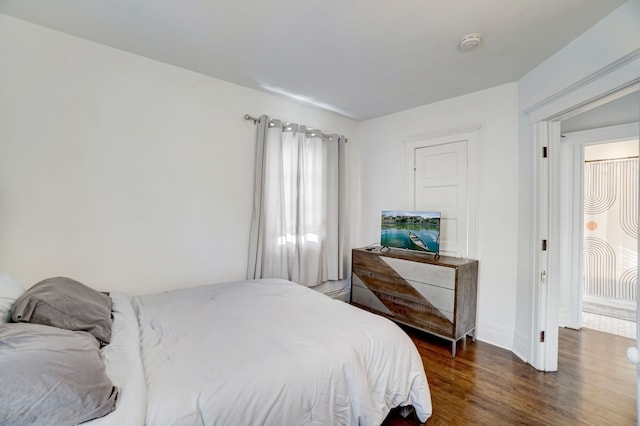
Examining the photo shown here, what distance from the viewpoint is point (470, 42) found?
206 cm

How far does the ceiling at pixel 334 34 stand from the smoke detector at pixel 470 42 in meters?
0.04

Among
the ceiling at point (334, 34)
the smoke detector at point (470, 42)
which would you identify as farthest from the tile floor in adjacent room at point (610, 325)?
the smoke detector at point (470, 42)

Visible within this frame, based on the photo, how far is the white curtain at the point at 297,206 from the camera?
3.07 metres

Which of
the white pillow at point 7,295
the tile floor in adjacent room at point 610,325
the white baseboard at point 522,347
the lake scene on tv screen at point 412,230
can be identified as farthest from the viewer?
the tile floor in adjacent room at point 610,325

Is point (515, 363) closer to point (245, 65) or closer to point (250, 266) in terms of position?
point (250, 266)

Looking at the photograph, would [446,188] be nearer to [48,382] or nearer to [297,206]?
[297,206]

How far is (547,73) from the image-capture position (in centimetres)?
231

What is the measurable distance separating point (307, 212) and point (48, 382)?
9.19 feet

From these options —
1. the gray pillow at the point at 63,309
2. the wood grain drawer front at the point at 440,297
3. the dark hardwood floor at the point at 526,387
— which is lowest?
the dark hardwood floor at the point at 526,387

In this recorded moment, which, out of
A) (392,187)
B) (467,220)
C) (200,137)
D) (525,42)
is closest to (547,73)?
(525,42)

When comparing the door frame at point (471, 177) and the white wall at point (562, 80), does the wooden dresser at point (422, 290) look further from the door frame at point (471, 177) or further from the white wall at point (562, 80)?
the white wall at point (562, 80)

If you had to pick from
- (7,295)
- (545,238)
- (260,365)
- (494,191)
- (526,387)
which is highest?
(494,191)

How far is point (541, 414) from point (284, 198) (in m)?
2.76

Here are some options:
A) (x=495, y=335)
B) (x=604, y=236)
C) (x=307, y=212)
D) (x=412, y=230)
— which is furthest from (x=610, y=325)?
(x=307, y=212)
